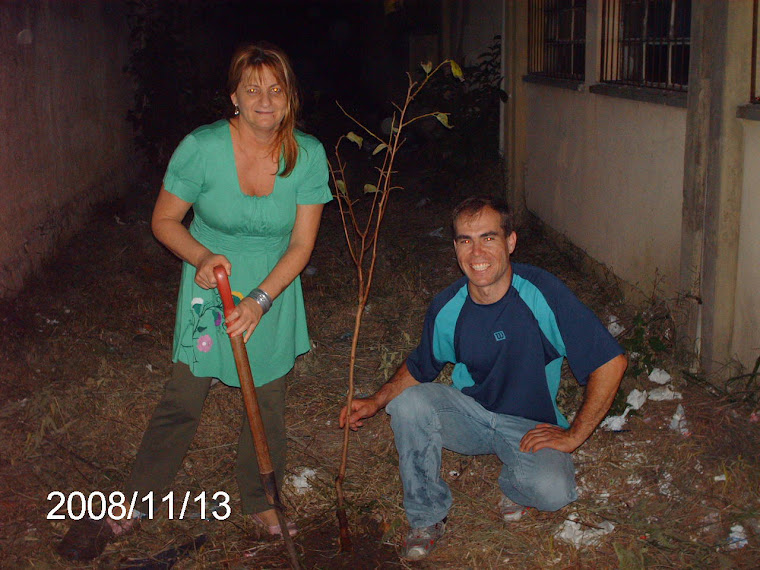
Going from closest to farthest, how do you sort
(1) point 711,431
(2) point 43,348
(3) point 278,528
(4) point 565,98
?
(3) point 278,528 < (1) point 711,431 < (2) point 43,348 < (4) point 565,98

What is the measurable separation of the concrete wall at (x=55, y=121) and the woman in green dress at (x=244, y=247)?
2851 millimetres

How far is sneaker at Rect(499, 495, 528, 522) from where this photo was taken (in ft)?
10.5

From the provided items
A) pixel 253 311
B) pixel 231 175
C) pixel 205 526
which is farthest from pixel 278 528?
pixel 231 175

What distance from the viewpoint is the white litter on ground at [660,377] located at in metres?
3.98

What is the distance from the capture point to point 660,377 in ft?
13.1

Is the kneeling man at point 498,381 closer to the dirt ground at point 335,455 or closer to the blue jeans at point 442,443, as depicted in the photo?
the blue jeans at point 442,443

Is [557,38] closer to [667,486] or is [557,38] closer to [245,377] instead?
[667,486]

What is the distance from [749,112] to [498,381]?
1.63m

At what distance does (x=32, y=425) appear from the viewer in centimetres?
401

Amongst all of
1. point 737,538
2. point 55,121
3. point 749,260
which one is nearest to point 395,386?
point 737,538

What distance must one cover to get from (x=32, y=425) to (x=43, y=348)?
36.5 inches

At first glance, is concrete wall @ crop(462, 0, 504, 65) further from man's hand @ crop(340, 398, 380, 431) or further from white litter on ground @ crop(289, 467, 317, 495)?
man's hand @ crop(340, 398, 380, 431)

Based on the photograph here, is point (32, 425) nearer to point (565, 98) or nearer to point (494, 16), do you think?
→ point (565, 98)

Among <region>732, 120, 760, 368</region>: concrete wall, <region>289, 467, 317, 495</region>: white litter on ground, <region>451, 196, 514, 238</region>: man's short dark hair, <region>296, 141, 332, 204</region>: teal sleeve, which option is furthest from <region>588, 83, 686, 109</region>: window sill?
<region>289, 467, 317, 495</region>: white litter on ground
